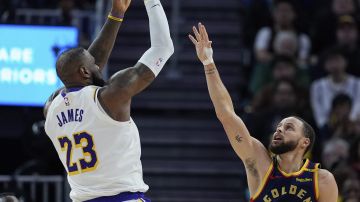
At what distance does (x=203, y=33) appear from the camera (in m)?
7.76

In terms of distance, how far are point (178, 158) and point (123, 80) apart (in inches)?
260

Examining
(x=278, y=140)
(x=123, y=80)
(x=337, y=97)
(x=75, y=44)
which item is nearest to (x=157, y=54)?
(x=123, y=80)

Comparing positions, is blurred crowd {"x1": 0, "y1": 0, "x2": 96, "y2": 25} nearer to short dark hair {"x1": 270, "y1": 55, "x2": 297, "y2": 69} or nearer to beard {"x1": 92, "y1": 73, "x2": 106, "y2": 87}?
short dark hair {"x1": 270, "y1": 55, "x2": 297, "y2": 69}

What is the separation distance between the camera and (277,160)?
7914 mm

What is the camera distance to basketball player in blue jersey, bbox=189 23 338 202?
7.68m

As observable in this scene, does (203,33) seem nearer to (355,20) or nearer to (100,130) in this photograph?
(100,130)

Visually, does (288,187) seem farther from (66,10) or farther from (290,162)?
(66,10)

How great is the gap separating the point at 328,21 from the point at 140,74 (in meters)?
7.95

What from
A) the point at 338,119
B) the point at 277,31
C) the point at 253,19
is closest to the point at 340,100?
the point at 338,119

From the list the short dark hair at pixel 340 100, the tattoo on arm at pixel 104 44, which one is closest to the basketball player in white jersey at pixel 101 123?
the tattoo on arm at pixel 104 44

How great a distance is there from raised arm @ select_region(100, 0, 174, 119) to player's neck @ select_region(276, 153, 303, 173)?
143 centimetres

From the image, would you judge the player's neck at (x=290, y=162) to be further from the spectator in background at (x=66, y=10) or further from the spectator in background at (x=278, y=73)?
the spectator in background at (x=66, y=10)

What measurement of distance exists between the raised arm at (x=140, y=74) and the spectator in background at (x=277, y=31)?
6.71 m

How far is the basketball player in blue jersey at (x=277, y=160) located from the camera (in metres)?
7.68
